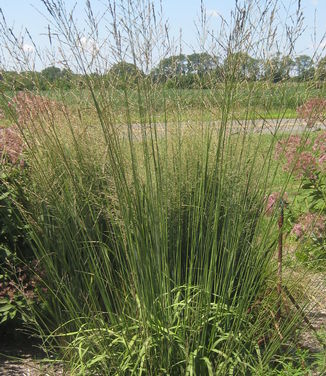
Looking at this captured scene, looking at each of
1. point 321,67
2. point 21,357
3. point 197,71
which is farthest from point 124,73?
point 21,357

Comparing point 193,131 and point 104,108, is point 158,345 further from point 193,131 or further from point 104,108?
point 193,131

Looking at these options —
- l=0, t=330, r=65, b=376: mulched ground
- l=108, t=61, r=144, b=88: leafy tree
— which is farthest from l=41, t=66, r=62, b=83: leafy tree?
l=0, t=330, r=65, b=376: mulched ground

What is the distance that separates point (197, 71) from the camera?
306 cm

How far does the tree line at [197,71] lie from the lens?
254 cm

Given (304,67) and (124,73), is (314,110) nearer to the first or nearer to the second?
(304,67)

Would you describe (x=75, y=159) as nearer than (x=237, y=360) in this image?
No

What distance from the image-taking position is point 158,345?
2541mm

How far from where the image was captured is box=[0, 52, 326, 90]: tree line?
8.34 feet

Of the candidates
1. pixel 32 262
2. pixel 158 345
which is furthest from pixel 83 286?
pixel 158 345

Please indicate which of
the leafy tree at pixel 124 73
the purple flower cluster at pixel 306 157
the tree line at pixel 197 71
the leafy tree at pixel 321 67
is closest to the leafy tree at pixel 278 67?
the tree line at pixel 197 71

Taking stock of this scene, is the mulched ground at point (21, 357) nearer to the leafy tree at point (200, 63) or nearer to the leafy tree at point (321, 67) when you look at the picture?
the leafy tree at point (200, 63)

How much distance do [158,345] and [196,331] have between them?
19cm

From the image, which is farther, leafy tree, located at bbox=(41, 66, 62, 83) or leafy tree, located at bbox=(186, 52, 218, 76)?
leafy tree, located at bbox=(41, 66, 62, 83)

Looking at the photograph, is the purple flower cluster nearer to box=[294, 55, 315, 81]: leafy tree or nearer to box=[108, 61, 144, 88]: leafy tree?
box=[294, 55, 315, 81]: leafy tree
